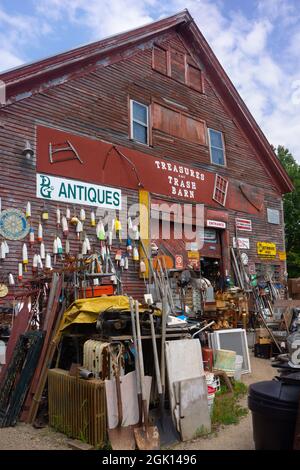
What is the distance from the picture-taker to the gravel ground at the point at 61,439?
198 inches

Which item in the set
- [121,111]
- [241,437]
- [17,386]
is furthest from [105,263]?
[241,437]

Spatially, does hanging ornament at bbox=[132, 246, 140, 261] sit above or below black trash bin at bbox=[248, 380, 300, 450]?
above

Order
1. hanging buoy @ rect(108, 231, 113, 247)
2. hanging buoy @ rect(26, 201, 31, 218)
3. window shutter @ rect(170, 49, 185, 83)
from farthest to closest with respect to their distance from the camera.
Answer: window shutter @ rect(170, 49, 185, 83), hanging buoy @ rect(108, 231, 113, 247), hanging buoy @ rect(26, 201, 31, 218)

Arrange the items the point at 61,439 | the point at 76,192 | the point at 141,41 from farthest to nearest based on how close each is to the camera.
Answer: the point at 141,41 < the point at 76,192 < the point at 61,439

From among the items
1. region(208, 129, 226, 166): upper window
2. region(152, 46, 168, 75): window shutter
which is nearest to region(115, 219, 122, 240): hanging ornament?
region(208, 129, 226, 166): upper window

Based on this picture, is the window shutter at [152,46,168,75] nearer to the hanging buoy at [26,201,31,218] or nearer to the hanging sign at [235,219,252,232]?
the hanging sign at [235,219,252,232]

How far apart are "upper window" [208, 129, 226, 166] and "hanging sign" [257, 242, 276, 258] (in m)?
3.34

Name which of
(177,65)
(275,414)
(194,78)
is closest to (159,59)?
(177,65)

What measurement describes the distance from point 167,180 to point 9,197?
512cm

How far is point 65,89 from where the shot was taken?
11500 mm

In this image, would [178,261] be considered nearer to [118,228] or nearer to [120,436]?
[118,228]

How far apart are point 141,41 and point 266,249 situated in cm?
847

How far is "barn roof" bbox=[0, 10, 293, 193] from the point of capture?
34.3ft

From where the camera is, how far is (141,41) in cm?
1354
